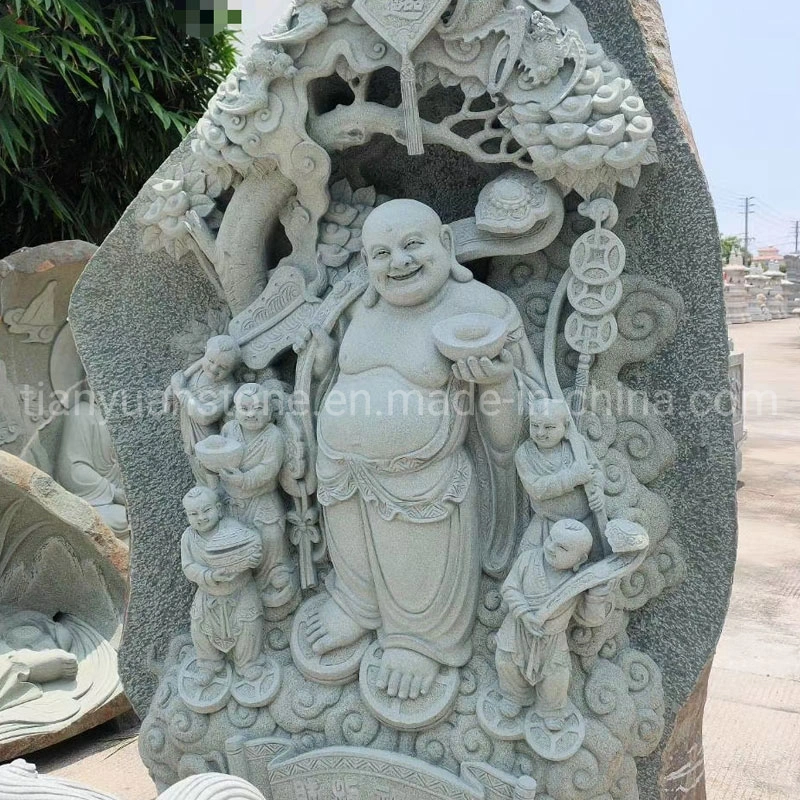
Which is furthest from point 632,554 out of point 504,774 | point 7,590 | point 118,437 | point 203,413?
point 7,590

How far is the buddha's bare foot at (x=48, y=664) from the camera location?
3555mm

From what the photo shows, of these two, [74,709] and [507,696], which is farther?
[74,709]

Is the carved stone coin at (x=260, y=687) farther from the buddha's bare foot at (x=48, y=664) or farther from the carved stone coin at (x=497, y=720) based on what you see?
the buddha's bare foot at (x=48, y=664)

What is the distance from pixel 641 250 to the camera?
262 cm

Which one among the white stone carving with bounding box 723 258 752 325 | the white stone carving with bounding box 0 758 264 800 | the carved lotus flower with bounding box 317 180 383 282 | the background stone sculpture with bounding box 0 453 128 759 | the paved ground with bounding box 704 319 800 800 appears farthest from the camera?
the white stone carving with bounding box 723 258 752 325

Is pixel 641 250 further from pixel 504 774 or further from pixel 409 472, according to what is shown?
pixel 504 774

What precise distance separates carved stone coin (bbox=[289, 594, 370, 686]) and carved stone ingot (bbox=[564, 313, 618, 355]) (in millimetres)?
988

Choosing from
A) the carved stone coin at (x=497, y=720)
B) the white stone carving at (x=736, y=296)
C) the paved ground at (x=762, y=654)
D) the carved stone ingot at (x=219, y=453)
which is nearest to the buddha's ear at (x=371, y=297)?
the carved stone ingot at (x=219, y=453)

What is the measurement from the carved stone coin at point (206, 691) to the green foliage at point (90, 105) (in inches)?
144

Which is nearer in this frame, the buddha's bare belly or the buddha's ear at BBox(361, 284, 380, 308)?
the buddha's bare belly

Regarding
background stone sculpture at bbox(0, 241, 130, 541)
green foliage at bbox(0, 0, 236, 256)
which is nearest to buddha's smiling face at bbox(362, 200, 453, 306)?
background stone sculpture at bbox(0, 241, 130, 541)

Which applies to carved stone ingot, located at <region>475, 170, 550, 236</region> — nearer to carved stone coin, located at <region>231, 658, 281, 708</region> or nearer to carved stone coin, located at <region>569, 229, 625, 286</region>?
carved stone coin, located at <region>569, 229, 625, 286</region>

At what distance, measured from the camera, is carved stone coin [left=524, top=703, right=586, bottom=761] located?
2.36 metres

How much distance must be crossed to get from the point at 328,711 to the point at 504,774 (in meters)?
0.51
